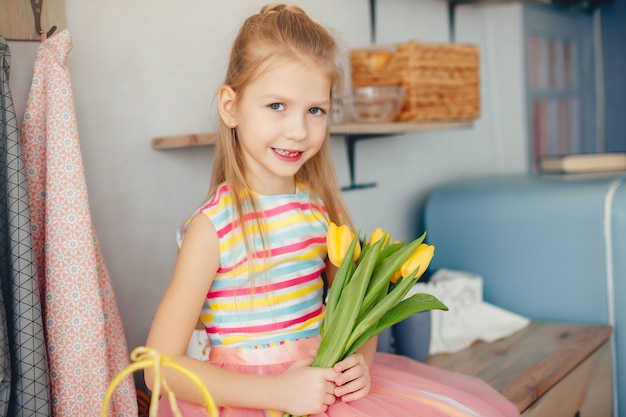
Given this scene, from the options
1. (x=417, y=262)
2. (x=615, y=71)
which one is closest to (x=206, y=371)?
(x=417, y=262)

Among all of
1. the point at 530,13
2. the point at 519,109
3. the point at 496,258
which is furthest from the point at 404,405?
the point at 530,13

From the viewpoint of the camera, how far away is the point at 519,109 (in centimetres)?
316

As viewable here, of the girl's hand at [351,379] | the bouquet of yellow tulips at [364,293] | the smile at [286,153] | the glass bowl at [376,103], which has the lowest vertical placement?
the girl's hand at [351,379]

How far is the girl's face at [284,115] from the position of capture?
1.24 m

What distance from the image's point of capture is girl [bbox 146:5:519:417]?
119 centimetres

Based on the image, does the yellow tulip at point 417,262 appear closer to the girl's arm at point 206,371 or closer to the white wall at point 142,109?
the girl's arm at point 206,371

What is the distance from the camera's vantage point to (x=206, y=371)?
1183mm

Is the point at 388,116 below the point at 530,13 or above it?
below

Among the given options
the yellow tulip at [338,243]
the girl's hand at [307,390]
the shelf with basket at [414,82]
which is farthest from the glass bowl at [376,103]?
the girl's hand at [307,390]

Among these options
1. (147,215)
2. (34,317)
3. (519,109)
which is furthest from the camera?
(519,109)

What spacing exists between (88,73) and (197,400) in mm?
720

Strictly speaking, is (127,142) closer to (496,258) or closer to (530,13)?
(496,258)

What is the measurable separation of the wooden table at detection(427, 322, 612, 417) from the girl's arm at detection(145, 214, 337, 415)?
65 centimetres

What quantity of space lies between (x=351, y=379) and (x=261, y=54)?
0.58 metres
